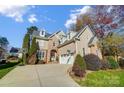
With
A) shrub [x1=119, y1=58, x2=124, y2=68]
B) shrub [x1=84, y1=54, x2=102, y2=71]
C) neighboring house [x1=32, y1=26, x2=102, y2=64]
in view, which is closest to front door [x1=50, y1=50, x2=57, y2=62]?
neighboring house [x1=32, y1=26, x2=102, y2=64]

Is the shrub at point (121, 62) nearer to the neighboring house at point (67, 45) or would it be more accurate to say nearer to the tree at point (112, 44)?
the tree at point (112, 44)

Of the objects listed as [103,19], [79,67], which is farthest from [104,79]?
[103,19]

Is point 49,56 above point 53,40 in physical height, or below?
below

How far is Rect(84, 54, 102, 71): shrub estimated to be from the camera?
1486 cm

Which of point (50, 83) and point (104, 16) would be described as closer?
point (50, 83)

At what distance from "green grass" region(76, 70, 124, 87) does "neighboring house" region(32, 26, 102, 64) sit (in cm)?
203

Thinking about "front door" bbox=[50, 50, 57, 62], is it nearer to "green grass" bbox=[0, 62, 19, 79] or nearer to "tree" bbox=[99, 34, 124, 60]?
"green grass" bbox=[0, 62, 19, 79]

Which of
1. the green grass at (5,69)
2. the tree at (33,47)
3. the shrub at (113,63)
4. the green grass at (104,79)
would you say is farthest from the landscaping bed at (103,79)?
the tree at (33,47)

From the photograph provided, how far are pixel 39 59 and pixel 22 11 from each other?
662 cm

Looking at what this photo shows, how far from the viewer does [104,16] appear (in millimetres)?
17875

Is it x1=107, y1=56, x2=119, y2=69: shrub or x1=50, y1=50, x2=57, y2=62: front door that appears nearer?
x1=107, y1=56, x2=119, y2=69: shrub

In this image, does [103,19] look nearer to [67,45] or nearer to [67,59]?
[67,45]
